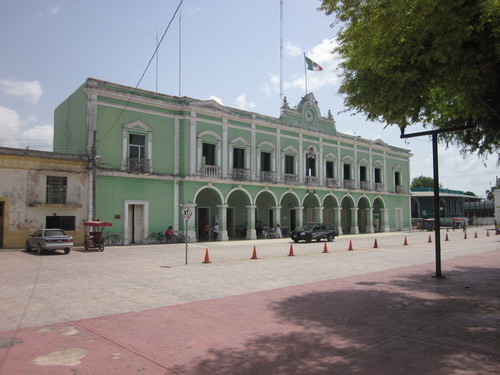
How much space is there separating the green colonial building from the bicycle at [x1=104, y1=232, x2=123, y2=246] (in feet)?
1.27

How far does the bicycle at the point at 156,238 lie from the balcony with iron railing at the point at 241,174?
742cm

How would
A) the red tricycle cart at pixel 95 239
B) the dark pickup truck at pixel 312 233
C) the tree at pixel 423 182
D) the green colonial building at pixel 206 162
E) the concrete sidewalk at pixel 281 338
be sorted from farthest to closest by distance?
the tree at pixel 423 182 → the dark pickup truck at pixel 312 233 → the green colonial building at pixel 206 162 → the red tricycle cart at pixel 95 239 → the concrete sidewalk at pixel 281 338

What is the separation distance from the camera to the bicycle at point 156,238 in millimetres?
25733

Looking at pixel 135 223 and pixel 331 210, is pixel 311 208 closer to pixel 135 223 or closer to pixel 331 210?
pixel 331 210

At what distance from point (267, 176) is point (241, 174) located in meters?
2.89

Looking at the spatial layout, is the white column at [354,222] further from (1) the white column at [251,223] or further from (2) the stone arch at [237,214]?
(1) the white column at [251,223]

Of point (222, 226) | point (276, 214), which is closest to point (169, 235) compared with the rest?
point (222, 226)

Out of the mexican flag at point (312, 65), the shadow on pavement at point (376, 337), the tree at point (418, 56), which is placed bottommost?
the shadow on pavement at point (376, 337)

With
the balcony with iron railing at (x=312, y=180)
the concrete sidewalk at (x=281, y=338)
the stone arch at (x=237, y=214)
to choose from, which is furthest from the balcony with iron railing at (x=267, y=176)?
the concrete sidewalk at (x=281, y=338)

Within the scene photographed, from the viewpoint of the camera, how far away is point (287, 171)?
115 ft

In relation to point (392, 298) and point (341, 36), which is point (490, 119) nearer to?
point (341, 36)

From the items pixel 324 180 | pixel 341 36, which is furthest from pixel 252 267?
pixel 324 180

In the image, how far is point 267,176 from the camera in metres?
32.8

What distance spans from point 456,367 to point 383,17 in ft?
19.6
